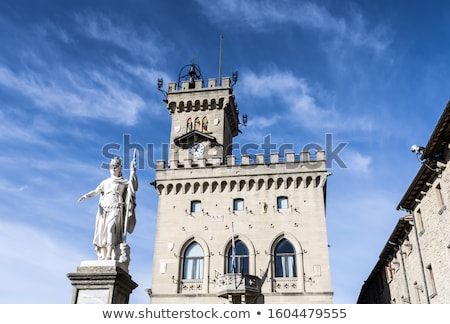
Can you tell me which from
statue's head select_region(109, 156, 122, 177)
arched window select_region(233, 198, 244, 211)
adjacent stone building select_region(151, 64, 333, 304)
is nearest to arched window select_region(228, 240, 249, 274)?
adjacent stone building select_region(151, 64, 333, 304)

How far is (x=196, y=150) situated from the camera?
3547 centimetres

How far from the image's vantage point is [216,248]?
29875mm

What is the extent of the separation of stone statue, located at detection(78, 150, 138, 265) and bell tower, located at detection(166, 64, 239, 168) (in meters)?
23.8

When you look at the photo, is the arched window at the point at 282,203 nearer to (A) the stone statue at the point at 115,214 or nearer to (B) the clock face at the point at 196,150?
(B) the clock face at the point at 196,150

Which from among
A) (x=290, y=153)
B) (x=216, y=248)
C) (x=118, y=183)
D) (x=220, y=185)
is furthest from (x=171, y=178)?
(x=118, y=183)

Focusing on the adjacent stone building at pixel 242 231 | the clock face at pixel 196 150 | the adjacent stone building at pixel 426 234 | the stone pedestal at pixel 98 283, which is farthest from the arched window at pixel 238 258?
the stone pedestal at pixel 98 283

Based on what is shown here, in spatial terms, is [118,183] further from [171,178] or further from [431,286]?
[171,178]

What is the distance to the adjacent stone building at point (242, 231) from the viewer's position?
28.2m

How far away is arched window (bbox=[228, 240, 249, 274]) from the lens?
29.2 meters

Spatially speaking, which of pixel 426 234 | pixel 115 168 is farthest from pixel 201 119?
pixel 115 168

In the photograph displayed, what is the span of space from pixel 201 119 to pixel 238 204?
31.3 ft

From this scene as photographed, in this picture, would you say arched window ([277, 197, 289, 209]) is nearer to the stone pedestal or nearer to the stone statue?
the stone statue

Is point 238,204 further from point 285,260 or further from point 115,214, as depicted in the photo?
point 115,214

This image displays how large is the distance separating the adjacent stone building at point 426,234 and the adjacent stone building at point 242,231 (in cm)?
508
